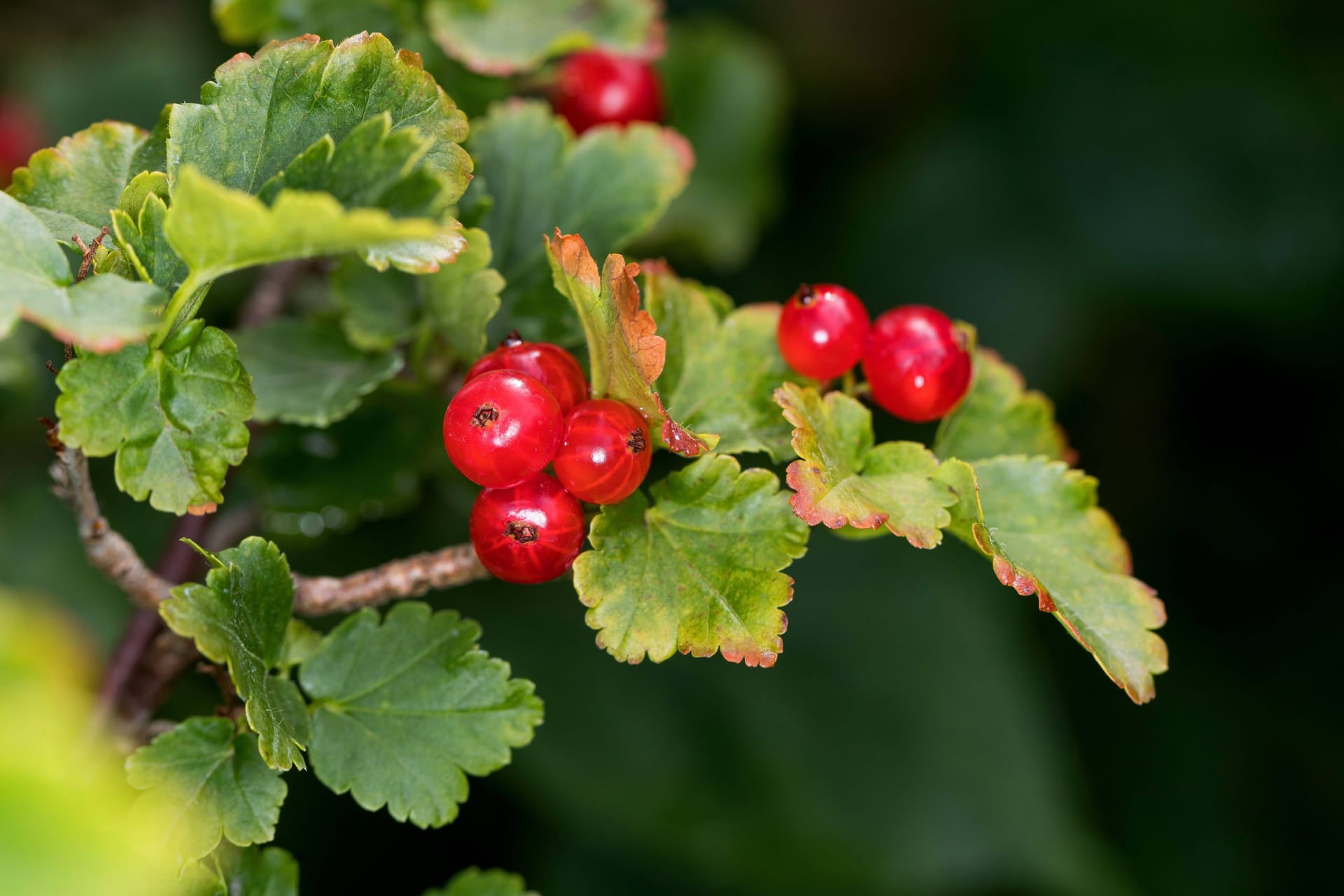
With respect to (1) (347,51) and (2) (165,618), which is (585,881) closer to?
(2) (165,618)

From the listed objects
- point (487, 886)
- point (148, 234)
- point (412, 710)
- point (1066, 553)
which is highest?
point (148, 234)

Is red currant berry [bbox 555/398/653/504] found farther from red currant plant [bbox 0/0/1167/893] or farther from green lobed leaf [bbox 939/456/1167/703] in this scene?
green lobed leaf [bbox 939/456/1167/703]

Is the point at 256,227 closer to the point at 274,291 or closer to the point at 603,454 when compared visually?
the point at 603,454

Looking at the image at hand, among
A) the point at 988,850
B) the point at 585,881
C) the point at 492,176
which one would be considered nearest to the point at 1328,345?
the point at 988,850

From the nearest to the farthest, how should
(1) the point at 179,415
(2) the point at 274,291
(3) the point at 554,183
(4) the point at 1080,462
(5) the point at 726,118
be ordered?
(1) the point at 179,415 → (3) the point at 554,183 → (2) the point at 274,291 → (5) the point at 726,118 → (4) the point at 1080,462

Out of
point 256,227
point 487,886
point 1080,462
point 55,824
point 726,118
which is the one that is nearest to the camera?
point 55,824

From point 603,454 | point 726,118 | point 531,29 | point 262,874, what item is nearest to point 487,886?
point 262,874

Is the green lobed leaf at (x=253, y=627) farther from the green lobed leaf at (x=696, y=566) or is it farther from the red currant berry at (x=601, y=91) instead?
the red currant berry at (x=601, y=91)

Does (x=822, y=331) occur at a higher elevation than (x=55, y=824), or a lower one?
lower

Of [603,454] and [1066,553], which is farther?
[1066,553]

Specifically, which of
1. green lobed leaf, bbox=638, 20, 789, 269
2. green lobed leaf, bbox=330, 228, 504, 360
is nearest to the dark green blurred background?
green lobed leaf, bbox=638, 20, 789, 269
